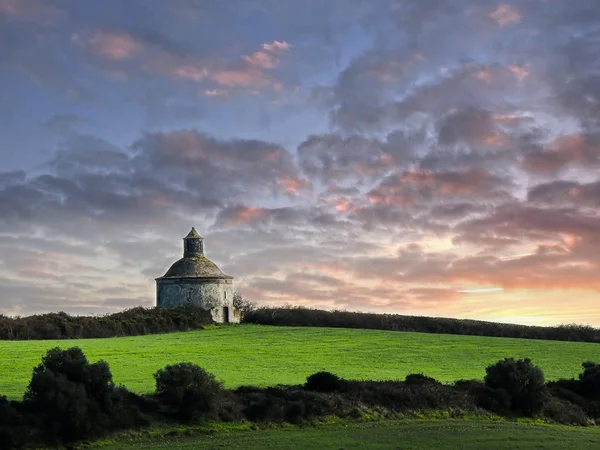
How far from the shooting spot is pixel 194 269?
94.9 meters

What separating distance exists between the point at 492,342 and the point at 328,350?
2005 cm

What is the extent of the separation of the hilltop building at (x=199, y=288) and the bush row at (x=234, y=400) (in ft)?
161

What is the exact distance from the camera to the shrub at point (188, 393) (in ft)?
125

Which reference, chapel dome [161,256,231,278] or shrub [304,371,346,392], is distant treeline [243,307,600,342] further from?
shrub [304,371,346,392]

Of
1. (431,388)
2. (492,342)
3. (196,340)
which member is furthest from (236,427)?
(492,342)

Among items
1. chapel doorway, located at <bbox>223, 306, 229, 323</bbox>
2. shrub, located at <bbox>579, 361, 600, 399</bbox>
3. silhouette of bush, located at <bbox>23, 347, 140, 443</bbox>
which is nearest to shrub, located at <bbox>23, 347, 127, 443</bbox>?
silhouette of bush, located at <bbox>23, 347, 140, 443</bbox>

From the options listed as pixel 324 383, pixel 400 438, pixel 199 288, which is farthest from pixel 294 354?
pixel 199 288

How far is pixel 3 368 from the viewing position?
2082 inches

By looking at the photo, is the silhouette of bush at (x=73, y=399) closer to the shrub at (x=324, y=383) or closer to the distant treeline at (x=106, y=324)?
the shrub at (x=324, y=383)

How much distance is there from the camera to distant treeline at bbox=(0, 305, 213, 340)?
77875 millimetres

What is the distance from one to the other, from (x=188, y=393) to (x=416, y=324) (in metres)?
59.4

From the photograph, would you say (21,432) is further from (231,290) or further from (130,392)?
(231,290)

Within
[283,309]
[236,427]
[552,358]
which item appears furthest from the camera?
[283,309]

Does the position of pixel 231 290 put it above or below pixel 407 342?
above
